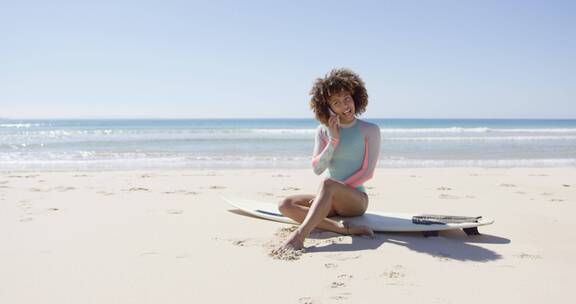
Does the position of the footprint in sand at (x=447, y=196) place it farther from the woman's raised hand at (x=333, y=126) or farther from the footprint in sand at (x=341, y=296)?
the footprint in sand at (x=341, y=296)

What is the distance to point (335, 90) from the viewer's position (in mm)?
3561

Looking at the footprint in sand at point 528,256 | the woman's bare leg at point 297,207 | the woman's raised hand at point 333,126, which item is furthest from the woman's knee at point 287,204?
the footprint in sand at point 528,256

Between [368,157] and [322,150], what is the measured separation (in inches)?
14.9

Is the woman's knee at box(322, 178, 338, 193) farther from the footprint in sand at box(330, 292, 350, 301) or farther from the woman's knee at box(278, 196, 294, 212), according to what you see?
the footprint in sand at box(330, 292, 350, 301)

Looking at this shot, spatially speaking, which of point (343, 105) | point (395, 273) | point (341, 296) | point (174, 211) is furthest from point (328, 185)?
point (174, 211)

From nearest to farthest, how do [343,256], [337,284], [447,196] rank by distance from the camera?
[337,284]
[343,256]
[447,196]

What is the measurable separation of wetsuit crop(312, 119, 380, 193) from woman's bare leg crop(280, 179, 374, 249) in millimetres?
124

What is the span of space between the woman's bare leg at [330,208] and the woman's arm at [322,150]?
8.5 inches

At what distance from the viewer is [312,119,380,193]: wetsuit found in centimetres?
363

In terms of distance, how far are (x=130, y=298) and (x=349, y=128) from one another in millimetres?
2072

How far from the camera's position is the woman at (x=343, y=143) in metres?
3.57

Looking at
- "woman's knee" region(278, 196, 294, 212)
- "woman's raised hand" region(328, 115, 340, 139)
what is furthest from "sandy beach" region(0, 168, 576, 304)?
"woman's raised hand" region(328, 115, 340, 139)

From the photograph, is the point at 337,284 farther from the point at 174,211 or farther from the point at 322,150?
the point at 174,211

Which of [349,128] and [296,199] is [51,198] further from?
[349,128]
